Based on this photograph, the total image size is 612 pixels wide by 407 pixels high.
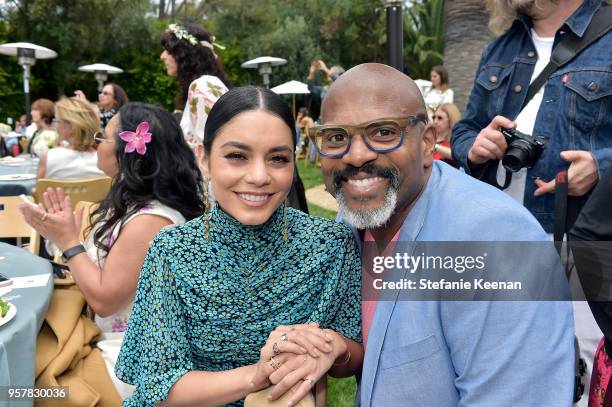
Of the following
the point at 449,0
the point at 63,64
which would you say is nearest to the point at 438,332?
the point at 449,0

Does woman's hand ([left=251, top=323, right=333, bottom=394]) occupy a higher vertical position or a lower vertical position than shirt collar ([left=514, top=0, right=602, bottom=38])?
lower

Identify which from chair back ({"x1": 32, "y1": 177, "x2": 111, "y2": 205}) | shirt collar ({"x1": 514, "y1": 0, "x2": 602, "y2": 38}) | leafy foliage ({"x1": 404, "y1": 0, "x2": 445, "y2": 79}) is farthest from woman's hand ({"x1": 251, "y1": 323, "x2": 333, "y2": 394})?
leafy foliage ({"x1": 404, "y1": 0, "x2": 445, "y2": 79})

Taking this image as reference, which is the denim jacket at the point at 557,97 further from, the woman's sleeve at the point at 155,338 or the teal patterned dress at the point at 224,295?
the woman's sleeve at the point at 155,338

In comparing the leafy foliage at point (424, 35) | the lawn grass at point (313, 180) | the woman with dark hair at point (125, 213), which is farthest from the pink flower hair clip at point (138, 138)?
the leafy foliage at point (424, 35)

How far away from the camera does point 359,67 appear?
171 centimetres

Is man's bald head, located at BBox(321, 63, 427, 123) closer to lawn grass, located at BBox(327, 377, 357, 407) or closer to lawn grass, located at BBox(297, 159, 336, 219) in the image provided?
lawn grass, located at BBox(327, 377, 357, 407)

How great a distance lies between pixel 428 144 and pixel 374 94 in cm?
27

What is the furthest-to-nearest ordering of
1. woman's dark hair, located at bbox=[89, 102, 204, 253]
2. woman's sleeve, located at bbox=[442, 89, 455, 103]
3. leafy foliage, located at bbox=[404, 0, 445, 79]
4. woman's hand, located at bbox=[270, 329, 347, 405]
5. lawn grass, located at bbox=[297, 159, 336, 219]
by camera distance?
1. leafy foliage, located at bbox=[404, 0, 445, 79]
2. lawn grass, located at bbox=[297, 159, 336, 219]
3. woman's sleeve, located at bbox=[442, 89, 455, 103]
4. woman's dark hair, located at bbox=[89, 102, 204, 253]
5. woman's hand, located at bbox=[270, 329, 347, 405]

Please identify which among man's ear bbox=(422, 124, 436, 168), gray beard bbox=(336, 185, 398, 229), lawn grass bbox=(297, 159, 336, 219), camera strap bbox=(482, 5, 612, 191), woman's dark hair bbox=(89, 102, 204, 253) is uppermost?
camera strap bbox=(482, 5, 612, 191)

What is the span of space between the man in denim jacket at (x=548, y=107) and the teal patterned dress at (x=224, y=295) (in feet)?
3.12

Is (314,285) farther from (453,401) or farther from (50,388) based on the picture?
(50,388)

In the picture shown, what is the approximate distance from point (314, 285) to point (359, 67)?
69cm

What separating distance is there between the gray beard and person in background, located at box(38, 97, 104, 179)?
4.27 meters

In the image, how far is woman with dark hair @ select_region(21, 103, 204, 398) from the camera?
7.82 feet
